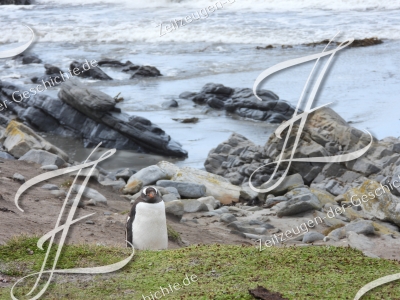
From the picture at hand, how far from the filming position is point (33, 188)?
12.6 meters

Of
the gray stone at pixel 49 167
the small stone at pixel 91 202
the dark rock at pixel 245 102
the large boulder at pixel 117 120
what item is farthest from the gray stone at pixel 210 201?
the dark rock at pixel 245 102

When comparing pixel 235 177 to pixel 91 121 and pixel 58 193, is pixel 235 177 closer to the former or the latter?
pixel 58 193

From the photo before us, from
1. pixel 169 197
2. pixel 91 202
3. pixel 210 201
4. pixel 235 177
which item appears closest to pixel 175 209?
pixel 169 197

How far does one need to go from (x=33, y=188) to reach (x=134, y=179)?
303cm

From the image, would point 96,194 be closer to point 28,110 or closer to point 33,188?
point 33,188

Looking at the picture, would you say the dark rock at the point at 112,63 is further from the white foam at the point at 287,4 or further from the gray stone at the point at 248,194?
the white foam at the point at 287,4

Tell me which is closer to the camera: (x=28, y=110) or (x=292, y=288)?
(x=292, y=288)

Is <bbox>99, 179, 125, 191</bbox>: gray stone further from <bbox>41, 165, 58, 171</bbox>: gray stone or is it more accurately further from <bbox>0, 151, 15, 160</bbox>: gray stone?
<bbox>0, 151, 15, 160</bbox>: gray stone

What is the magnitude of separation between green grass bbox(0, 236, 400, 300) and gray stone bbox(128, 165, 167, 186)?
7.34 m

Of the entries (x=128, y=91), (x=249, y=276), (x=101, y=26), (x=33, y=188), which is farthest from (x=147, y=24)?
(x=249, y=276)

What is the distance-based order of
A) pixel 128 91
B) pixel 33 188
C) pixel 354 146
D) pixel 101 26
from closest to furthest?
pixel 33 188
pixel 354 146
pixel 128 91
pixel 101 26

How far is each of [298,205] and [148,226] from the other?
4.51 meters

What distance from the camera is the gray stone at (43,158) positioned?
617 inches

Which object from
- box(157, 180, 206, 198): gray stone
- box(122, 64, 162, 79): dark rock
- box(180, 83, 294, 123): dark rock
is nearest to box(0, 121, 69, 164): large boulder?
box(157, 180, 206, 198): gray stone
